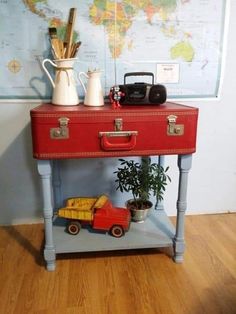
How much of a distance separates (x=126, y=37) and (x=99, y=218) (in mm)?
893

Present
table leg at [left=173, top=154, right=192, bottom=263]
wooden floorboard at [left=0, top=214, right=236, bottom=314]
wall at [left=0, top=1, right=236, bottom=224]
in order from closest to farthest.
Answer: wooden floorboard at [left=0, top=214, right=236, bottom=314] → table leg at [left=173, top=154, right=192, bottom=263] → wall at [left=0, top=1, right=236, bottom=224]

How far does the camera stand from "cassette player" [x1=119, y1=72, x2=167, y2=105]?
1.26 metres

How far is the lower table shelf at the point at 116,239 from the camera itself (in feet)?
4.38

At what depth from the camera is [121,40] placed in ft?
4.91

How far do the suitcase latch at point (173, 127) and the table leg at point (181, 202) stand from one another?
0.12 m

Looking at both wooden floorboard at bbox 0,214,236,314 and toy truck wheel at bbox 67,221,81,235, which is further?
toy truck wheel at bbox 67,221,81,235

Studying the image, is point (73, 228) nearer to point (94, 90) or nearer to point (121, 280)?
point (121, 280)

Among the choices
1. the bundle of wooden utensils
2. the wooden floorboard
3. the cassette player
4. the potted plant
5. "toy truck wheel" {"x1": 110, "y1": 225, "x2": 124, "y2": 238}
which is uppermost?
the bundle of wooden utensils

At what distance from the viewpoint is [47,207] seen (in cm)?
123

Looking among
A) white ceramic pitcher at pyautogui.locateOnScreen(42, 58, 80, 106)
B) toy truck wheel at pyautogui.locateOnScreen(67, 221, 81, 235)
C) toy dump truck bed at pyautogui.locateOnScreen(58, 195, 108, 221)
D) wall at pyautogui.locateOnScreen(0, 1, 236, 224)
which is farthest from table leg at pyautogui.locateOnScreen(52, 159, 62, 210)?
white ceramic pitcher at pyautogui.locateOnScreen(42, 58, 80, 106)

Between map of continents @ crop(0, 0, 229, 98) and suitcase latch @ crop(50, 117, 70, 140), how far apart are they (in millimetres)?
461

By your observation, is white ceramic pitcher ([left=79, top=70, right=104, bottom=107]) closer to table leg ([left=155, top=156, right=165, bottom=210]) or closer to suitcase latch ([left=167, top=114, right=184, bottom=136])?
suitcase latch ([left=167, top=114, right=184, bottom=136])

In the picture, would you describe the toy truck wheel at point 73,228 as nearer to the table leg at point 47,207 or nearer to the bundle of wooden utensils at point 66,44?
the table leg at point 47,207

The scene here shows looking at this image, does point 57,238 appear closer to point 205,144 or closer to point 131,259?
point 131,259
